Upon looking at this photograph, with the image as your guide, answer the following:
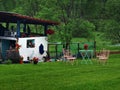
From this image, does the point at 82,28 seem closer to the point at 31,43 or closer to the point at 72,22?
the point at 72,22

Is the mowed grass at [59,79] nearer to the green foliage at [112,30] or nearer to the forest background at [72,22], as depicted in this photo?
the forest background at [72,22]

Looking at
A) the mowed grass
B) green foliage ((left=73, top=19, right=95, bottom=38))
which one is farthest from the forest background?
the mowed grass

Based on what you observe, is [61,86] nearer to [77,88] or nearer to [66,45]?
[77,88]

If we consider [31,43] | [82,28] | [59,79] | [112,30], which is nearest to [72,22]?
[82,28]

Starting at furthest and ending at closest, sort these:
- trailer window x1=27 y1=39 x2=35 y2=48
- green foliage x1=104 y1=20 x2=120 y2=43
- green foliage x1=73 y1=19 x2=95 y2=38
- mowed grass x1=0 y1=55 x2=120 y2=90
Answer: green foliage x1=73 y1=19 x2=95 y2=38 → green foliage x1=104 y1=20 x2=120 y2=43 → trailer window x1=27 y1=39 x2=35 y2=48 → mowed grass x1=0 y1=55 x2=120 y2=90

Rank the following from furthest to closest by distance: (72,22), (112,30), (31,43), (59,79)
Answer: (72,22) → (112,30) → (31,43) → (59,79)

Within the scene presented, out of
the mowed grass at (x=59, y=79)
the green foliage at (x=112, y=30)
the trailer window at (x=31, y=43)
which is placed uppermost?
the green foliage at (x=112, y=30)

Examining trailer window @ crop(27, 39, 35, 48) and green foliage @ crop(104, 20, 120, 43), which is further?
green foliage @ crop(104, 20, 120, 43)

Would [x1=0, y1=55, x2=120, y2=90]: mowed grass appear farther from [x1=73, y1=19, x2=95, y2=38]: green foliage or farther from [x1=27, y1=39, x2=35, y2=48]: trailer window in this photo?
[x1=73, y1=19, x2=95, y2=38]: green foliage

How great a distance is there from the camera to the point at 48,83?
17.0 metres

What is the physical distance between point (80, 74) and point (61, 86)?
3.89m

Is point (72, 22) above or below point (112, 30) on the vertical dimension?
above

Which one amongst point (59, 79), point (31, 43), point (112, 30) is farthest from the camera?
point (112, 30)

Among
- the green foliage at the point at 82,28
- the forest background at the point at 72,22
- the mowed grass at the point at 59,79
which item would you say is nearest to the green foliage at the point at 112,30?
the forest background at the point at 72,22
